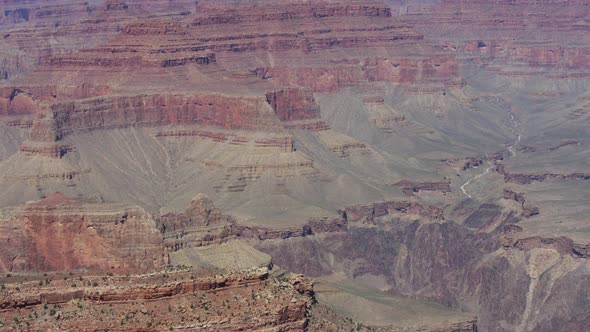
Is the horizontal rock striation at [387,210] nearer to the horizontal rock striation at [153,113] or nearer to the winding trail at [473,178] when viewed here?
the horizontal rock striation at [153,113]

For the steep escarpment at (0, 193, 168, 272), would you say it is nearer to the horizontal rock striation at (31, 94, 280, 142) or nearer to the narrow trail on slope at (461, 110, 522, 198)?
the horizontal rock striation at (31, 94, 280, 142)

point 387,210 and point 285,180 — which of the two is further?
point 387,210

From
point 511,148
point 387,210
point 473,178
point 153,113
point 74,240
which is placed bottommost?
point 387,210

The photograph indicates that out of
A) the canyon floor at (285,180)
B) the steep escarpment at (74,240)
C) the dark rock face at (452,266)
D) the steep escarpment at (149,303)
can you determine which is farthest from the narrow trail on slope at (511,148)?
the steep escarpment at (149,303)

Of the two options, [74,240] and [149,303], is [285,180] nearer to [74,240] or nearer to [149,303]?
[74,240]

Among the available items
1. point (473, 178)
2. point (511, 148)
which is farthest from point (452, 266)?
point (511, 148)

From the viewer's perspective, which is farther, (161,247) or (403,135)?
(403,135)

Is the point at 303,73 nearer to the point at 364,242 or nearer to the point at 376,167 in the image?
the point at 376,167

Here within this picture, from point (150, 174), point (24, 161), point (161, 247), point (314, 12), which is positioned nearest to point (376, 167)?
point (150, 174)
